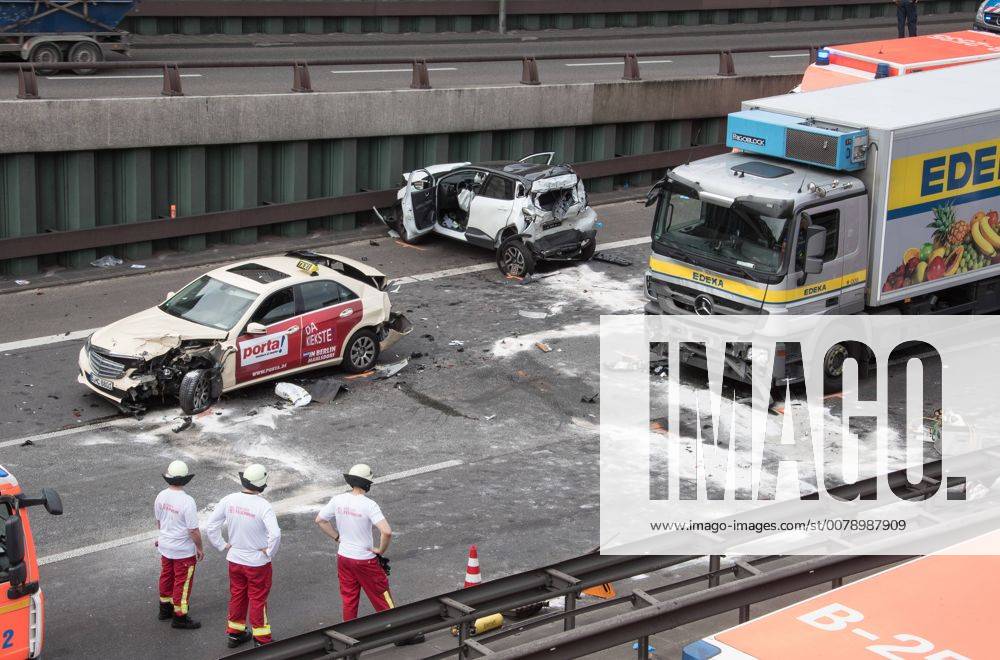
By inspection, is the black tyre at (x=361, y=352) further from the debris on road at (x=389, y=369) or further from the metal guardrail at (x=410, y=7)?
the metal guardrail at (x=410, y=7)

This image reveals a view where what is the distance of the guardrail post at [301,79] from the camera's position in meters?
22.5

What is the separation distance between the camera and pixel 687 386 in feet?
55.7

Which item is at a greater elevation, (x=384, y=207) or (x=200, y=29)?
(x=200, y=29)

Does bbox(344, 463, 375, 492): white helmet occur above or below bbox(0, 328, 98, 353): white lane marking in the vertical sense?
above

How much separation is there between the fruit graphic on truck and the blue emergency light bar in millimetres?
1461

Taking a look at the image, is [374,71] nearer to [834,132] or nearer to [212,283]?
[212,283]

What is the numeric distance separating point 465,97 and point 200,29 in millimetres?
8030

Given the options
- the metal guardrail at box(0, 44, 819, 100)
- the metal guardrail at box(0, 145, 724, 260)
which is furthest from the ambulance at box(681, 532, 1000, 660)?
the metal guardrail at box(0, 44, 819, 100)

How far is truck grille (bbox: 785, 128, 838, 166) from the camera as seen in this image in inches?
618

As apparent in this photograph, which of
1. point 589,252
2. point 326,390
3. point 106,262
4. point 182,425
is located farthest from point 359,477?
point 106,262

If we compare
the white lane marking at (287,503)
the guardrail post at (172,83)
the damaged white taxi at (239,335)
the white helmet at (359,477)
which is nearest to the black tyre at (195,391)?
the damaged white taxi at (239,335)

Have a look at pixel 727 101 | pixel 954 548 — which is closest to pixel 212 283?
pixel 954 548

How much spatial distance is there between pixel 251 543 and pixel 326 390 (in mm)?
6196

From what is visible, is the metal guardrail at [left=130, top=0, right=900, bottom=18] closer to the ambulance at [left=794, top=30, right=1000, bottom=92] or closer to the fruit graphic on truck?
the ambulance at [left=794, top=30, right=1000, bottom=92]
